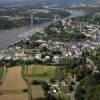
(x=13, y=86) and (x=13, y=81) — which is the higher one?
(x=13, y=86)

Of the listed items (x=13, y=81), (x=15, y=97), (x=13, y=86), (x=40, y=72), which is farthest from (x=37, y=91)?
(x=40, y=72)

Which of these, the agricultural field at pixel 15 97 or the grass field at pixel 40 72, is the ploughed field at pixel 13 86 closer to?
the agricultural field at pixel 15 97

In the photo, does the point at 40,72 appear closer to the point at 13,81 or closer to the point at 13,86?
the point at 13,81

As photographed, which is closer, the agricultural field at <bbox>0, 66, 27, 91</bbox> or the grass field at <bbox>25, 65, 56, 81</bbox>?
the agricultural field at <bbox>0, 66, 27, 91</bbox>

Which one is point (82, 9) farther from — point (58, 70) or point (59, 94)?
point (59, 94)

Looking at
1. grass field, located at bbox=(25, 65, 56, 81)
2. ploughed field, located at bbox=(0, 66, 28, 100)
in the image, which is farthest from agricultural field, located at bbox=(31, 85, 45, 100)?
grass field, located at bbox=(25, 65, 56, 81)

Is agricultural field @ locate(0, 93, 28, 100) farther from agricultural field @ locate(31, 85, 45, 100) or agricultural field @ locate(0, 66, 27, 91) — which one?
agricultural field @ locate(0, 66, 27, 91)
